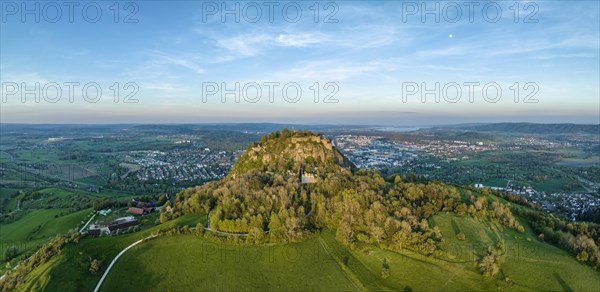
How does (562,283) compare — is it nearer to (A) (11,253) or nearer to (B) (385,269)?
(B) (385,269)

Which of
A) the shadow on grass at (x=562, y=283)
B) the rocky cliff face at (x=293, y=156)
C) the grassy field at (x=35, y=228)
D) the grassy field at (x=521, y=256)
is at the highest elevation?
the rocky cliff face at (x=293, y=156)

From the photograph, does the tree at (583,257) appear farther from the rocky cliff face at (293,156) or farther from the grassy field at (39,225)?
the grassy field at (39,225)

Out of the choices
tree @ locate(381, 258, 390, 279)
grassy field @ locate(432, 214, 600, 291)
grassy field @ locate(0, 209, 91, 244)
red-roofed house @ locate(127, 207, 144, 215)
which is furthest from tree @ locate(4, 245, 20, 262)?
grassy field @ locate(432, 214, 600, 291)

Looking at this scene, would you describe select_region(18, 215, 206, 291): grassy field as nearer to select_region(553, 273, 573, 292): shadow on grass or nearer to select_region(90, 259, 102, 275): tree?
select_region(90, 259, 102, 275): tree

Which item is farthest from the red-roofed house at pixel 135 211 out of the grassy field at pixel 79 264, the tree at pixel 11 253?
the tree at pixel 11 253

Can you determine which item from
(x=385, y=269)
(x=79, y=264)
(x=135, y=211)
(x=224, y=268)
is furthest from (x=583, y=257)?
(x=135, y=211)

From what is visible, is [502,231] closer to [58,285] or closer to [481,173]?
[58,285]

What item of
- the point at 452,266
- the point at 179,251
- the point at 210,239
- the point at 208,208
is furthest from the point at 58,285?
the point at 452,266

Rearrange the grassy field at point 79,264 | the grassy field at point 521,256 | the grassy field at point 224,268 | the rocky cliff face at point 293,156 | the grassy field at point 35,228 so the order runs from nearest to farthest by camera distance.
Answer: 1. the grassy field at point 79,264
2. the grassy field at point 521,256
3. the grassy field at point 224,268
4. the grassy field at point 35,228
5. the rocky cliff face at point 293,156
